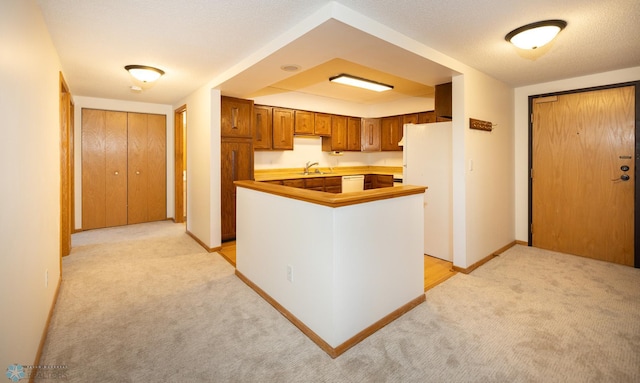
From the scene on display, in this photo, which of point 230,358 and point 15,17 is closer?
point 15,17

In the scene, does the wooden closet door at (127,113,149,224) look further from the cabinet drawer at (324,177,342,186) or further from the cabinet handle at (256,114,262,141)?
the cabinet drawer at (324,177,342,186)

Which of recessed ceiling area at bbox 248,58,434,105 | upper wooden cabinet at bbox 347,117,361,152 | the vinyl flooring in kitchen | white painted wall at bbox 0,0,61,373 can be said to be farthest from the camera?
upper wooden cabinet at bbox 347,117,361,152

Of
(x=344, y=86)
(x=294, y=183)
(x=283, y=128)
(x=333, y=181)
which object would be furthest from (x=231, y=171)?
(x=344, y=86)

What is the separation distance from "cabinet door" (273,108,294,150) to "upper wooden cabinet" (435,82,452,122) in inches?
102

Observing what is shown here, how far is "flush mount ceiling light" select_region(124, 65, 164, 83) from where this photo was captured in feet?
11.3

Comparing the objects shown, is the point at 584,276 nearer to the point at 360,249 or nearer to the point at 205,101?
the point at 360,249

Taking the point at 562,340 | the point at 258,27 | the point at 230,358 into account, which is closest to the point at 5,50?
the point at 258,27

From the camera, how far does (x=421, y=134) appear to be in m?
3.88

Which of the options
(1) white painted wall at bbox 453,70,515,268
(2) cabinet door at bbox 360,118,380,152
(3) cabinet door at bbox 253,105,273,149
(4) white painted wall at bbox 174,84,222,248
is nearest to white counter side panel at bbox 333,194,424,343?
(1) white painted wall at bbox 453,70,515,268

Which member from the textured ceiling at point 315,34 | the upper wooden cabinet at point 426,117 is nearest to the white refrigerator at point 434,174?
the textured ceiling at point 315,34

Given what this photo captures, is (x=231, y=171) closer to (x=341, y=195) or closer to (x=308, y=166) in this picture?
(x=308, y=166)

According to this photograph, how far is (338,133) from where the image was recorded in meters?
6.12

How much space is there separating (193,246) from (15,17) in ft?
10.7

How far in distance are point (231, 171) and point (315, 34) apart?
2.67 metres
